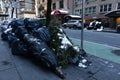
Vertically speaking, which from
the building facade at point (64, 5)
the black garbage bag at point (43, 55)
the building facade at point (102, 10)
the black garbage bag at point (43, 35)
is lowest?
the black garbage bag at point (43, 55)

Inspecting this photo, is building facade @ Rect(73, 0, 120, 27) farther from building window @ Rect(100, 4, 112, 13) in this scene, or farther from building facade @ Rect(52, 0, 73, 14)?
building facade @ Rect(52, 0, 73, 14)

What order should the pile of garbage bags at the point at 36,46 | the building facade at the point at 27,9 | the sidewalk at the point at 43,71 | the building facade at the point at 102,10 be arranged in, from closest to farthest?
the sidewalk at the point at 43,71
the pile of garbage bags at the point at 36,46
the building facade at the point at 102,10
the building facade at the point at 27,9

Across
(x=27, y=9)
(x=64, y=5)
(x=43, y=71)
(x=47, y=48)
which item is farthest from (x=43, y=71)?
(x=27, y=9)

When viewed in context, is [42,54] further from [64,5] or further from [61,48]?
[64,5]

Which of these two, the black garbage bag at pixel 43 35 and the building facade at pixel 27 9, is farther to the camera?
the building facade at pixel 27 9

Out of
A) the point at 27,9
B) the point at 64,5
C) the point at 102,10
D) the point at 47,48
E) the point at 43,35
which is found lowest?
the point at 47,48

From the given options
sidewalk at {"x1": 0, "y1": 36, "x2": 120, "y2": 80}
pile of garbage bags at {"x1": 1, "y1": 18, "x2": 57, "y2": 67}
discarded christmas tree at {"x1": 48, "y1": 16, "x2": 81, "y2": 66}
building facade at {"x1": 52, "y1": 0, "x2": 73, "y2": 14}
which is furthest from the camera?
building facade at {"x1": 52, "y1": 0, "x2": 73, "y2": 14}

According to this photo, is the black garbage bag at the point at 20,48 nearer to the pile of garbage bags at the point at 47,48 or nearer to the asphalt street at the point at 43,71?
the pile of garbage bags at the point at 47,48

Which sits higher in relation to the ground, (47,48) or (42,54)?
(47,48)

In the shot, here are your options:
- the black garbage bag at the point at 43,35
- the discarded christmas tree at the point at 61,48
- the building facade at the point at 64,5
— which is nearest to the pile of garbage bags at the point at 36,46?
the black garbage bag at the point at 43,35

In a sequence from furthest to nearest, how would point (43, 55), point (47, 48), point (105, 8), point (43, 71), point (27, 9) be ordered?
point (27, 9), point (105, 8), point (47, 48), point (43, 71), point (43, 55)

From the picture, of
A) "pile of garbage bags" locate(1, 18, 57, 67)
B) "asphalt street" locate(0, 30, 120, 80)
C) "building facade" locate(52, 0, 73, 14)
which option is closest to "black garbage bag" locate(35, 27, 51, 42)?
"pile of garbage bags" locate(1, 18, 57, 67)

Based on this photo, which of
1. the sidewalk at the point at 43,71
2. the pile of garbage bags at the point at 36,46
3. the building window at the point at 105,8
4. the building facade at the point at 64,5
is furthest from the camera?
the building facade at the point at 64,5

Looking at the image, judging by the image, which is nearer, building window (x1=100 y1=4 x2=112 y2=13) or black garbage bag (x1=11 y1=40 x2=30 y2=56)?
black garbage bag (x1=11 y1=40 x2=30 y2=56)
